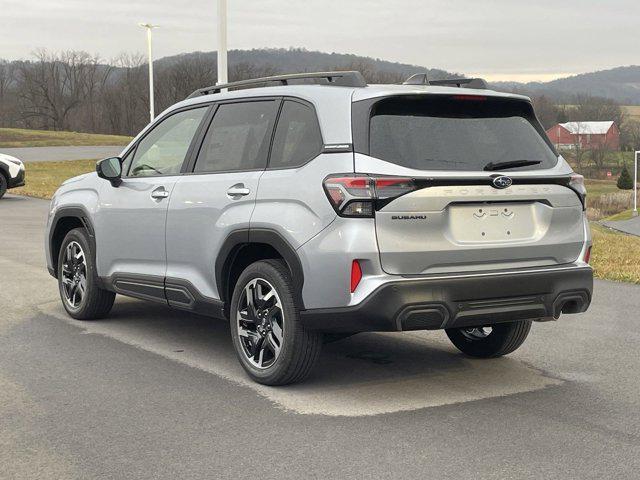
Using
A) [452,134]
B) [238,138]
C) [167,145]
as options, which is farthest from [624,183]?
[452,134]

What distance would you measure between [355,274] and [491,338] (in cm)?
186

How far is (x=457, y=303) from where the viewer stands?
483 centimetres

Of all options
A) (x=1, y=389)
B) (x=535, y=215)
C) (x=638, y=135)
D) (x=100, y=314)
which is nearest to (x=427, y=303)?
(x=535, y=215)

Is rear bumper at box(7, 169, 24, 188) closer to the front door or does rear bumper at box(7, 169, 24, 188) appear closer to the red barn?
the front door

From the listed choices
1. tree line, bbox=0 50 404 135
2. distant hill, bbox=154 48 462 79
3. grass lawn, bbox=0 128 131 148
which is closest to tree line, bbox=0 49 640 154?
tree line, bbox=0 50 404 135

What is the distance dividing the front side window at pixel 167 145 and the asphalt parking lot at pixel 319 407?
4.40 feet

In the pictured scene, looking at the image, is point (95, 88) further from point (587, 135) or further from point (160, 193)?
point (160, 193)

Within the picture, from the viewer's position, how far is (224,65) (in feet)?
58.4

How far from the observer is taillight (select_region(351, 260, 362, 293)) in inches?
185

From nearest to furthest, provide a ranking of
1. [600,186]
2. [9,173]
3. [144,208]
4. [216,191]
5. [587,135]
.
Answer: [216,191]
[144,208]
[9,173]
[600,186]
[587,135]

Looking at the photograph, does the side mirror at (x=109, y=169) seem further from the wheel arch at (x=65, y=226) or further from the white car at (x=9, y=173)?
the white car at (x=9, y=173)

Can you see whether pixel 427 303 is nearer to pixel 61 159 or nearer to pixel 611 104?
pixel 61 159

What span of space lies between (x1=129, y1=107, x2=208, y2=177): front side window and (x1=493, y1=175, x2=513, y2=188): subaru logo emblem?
2301 millimetres

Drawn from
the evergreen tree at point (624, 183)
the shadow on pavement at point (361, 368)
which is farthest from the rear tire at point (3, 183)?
the evergreen tree at point (624, 183)
